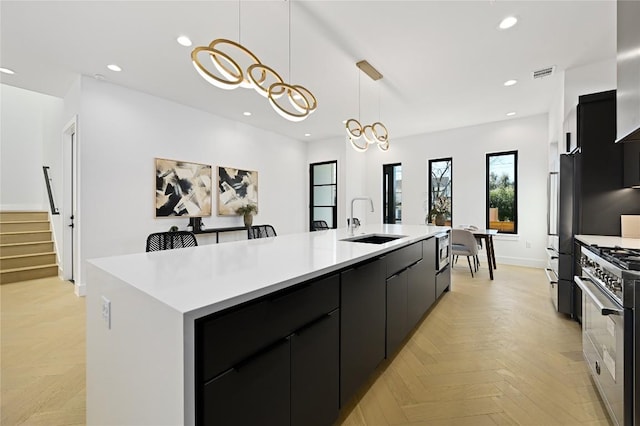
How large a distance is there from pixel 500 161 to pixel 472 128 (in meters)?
0.93

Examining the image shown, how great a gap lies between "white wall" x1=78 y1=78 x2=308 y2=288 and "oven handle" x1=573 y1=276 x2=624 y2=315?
5169mm

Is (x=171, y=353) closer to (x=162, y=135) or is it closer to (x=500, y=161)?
Answer: (x=162, y=135)

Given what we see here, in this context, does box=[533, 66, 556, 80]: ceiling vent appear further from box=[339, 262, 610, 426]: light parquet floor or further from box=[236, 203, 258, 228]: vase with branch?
box=[236, 203, 258, 228]: vase with branch

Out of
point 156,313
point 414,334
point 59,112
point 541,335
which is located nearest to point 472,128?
point 541,335

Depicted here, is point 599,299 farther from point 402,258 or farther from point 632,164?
point 632,164

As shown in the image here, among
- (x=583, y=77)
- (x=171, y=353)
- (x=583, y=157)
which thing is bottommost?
(x=171, y=353)

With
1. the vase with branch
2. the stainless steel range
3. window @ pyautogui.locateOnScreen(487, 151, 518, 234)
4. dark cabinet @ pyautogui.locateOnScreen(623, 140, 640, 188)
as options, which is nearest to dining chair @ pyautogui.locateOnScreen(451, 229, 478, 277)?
window @ pyautogui.locateOnScreen(487, 151, 518, 234)

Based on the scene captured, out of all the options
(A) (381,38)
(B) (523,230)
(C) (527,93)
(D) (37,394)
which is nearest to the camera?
(D) (37,394)

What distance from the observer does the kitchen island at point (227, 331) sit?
85cm

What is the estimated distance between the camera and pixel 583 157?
2648 millimetres

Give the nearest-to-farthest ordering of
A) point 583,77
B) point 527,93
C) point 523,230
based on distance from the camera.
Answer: point 583,77 < point 527,93 < point 523,230

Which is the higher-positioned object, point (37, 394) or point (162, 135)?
point (162, 135)

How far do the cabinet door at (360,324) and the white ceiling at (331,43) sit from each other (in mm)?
2340

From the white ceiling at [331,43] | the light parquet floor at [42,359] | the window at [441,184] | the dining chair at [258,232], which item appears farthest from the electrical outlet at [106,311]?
the window at [441,184]
